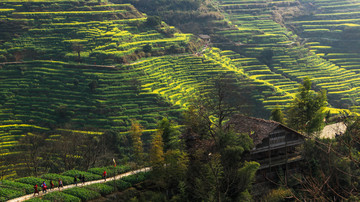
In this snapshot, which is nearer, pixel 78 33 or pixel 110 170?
pixel 110 170

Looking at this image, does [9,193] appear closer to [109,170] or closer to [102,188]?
Result: [102,188]

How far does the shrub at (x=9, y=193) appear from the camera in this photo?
2732 centimetres

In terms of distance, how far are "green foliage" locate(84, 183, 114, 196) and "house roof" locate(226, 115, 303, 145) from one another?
12.4m

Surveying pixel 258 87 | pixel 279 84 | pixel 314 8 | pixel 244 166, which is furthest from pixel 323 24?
pixel 244 166

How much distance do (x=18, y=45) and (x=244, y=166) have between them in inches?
2593

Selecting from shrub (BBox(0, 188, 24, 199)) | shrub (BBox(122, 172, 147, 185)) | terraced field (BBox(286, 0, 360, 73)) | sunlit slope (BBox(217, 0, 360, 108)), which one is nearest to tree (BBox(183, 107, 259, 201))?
shrub (BBox(122, 172, 147, 185))

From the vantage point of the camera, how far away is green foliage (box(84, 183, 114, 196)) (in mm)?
29575

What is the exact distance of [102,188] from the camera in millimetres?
29750

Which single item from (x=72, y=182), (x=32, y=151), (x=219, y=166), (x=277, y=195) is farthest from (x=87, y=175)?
(x=32, y=151)

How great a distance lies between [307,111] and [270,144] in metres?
9.36

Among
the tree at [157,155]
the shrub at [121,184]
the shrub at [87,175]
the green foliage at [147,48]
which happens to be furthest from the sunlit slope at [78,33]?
the tree at [157,155]

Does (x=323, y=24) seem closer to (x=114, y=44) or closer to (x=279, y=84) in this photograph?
(x=279, y=84)

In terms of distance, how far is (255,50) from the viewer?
94.3 metres

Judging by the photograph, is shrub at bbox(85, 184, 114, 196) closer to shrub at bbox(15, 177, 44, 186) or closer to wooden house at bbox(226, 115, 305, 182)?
shrub at bbox(15, 177, 44, 186)
